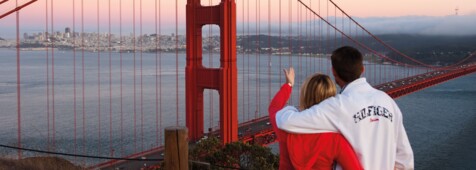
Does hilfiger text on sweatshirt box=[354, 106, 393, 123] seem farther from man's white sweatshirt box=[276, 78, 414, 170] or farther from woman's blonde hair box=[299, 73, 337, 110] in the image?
woman's blonde hair box=[299, 73, 337, 110]

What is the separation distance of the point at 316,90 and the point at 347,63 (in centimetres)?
13

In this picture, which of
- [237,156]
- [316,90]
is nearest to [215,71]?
[237,156]

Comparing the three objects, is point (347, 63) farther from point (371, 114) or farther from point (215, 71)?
point (215, 71)

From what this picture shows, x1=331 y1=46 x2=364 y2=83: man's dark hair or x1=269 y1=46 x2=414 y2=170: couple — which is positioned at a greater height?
x1=331 y1=46 x2=364 y2=83: man's dark hair

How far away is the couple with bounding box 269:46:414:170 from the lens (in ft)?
6.09

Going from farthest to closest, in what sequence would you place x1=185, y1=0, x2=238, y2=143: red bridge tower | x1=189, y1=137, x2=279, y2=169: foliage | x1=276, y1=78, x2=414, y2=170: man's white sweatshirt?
x1=185, y1=0, x2=238, y2=143: red bridge tower, x1=189, y1=137, x2=279, y2=169: foliage, x1=276, y1=78, x2=414, y2=170: man's white sweatshirt

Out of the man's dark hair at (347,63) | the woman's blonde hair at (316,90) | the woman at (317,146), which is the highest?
the man's dark hair at (347,63)

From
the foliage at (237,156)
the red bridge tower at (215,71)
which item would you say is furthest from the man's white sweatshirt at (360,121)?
the red bridge tower at (215,71)

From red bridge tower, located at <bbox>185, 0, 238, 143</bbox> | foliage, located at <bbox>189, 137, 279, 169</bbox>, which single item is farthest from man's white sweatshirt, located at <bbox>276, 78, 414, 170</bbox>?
red bridge tower, located at <bbox>185, 0, 238, 143</bbox>

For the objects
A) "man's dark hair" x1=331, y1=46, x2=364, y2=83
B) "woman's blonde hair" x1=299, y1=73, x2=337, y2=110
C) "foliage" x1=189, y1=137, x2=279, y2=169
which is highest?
"man's dark hair" x1=331, y1=46, x2=364, y2=83

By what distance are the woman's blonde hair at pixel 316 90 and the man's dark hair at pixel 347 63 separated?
2.1 inches

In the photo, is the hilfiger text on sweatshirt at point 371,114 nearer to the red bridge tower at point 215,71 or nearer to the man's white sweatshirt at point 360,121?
the man's white sweatshirt at point 360,121

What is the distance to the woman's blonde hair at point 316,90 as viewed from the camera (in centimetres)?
192

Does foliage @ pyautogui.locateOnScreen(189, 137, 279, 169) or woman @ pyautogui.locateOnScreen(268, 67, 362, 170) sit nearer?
woman @ pyautogui.locateOnScreen(268, 67, 362, 170)
